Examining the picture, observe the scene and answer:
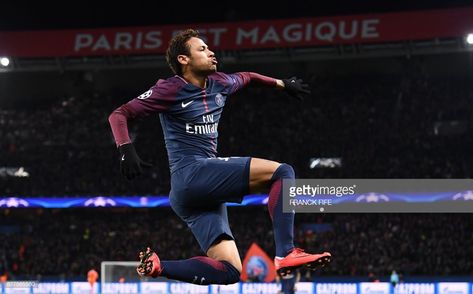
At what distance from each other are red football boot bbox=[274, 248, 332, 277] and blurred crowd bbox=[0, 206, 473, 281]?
64.6 feet

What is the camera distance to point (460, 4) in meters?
33.9

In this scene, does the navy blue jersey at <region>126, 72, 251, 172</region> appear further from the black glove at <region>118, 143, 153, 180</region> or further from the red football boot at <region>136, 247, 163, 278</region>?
the red football boot at <region>136, 247, 163, 278</region>

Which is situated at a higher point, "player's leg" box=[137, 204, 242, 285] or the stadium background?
the stadium background

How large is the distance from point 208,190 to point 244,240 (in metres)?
23.8

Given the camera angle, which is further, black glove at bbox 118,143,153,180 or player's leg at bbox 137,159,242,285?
player's leg at bbox 137,159,242,285

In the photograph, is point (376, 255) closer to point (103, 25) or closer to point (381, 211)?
point (381, 211)

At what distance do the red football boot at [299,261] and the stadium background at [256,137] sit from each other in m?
21.7

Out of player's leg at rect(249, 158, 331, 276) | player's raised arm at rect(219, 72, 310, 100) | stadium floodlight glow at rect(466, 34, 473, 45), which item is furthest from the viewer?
stadium floodlight glow at rect(466, 34, 473, 45)

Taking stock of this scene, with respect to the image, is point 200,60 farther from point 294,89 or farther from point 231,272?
point 231,272

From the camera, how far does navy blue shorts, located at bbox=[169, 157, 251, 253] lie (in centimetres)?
515

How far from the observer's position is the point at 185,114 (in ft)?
17.6

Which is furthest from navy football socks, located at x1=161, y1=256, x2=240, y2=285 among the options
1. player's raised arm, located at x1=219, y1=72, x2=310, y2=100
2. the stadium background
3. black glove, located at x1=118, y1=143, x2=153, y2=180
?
the stadium background

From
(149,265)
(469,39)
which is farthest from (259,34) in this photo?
(149,265)

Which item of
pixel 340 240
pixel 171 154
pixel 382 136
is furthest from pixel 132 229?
pixel 171 154
